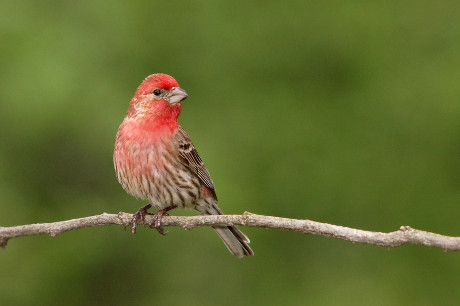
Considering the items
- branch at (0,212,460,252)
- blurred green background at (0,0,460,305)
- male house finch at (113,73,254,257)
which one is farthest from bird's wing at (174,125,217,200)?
blurred green background at (0,0,460,305)

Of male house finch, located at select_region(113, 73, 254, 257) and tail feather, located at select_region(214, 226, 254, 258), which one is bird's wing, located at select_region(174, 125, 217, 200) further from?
tail feather, located at select_region(214, 226, 254, 258)

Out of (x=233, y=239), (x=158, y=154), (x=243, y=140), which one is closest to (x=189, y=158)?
(x=158, y=154)

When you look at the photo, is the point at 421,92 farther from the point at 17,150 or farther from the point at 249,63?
the point at 17,150

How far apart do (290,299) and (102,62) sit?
3113mm

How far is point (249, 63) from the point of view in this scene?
8789 millimetres

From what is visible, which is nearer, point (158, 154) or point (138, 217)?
point (138, 217)

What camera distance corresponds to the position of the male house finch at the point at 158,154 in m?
5.77

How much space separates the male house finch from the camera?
18.9 ft

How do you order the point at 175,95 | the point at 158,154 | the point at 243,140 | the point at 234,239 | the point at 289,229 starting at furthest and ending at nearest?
1. the point at 243,140
2. the point at 234,239
3. the point at 158,154
4. the point at 175,95
5. the point at 289,229

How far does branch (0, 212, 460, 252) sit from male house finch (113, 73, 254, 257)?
1.61ft

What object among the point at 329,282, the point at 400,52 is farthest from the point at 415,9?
the point at 329,282

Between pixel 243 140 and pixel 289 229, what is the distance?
422 cm

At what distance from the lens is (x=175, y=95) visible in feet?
18.7

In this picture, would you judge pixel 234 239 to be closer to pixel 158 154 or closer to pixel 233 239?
pixel 233 239
